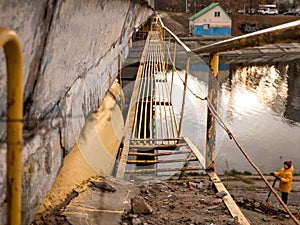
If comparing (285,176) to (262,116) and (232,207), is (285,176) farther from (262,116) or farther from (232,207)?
(262,116)

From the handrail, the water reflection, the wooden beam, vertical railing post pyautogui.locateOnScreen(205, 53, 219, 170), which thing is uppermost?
the handrail

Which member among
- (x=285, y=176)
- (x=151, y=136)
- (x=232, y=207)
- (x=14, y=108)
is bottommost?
(x=285, y=176)

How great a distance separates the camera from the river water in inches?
405

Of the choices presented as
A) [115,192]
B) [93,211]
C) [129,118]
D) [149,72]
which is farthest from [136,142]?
[149,72]

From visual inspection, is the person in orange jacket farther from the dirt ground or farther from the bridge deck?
the dirt ground

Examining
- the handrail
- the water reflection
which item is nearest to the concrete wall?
the handrail

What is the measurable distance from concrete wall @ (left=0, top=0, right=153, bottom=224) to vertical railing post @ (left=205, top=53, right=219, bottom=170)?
1.07 meters

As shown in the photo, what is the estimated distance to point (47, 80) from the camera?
1.08 metres

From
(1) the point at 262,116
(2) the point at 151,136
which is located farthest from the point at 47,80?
(1) the point at 262,116

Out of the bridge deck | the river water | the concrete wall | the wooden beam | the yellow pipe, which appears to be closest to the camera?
the yellow pipe

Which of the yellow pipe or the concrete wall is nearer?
the yellow pipe

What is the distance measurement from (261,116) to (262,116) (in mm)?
34

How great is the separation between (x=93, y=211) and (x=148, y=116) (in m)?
3.97

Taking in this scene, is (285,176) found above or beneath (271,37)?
beneath
